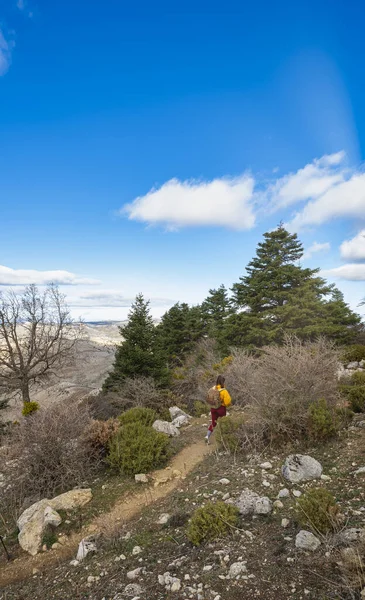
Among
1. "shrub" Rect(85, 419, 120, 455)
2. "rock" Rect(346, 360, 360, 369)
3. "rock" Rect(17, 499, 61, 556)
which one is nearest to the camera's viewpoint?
"rock" Rect(17, 499, 61, 556)

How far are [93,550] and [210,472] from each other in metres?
2.40

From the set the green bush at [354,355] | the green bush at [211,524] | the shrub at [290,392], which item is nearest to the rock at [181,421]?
the shrub at [290,392]

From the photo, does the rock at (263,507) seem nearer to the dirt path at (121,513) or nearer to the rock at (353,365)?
the dirt path at (121,513)

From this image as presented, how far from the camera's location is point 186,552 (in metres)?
3.50

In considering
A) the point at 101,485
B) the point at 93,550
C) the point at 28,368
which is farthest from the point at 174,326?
the point at 93,550

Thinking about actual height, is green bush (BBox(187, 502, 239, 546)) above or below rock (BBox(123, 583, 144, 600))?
above

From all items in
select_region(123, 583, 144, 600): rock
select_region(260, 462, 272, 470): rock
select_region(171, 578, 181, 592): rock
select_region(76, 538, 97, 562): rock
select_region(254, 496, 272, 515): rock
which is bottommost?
select_region(76, 538, 97, 562): rock

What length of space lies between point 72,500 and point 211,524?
Answer: 2.89 meters

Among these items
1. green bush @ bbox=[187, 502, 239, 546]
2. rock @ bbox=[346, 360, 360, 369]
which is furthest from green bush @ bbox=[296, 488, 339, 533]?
rock @ bbox=[346, 360, 360, 369]

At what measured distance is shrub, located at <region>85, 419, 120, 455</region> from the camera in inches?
263

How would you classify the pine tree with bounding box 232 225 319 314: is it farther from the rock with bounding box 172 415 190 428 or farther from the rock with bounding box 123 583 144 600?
the rock with bounding box 123 583 144 600

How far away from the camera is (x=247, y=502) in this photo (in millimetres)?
4055

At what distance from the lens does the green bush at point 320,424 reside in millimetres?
5566

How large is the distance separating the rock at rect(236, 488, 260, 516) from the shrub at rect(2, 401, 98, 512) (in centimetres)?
341
